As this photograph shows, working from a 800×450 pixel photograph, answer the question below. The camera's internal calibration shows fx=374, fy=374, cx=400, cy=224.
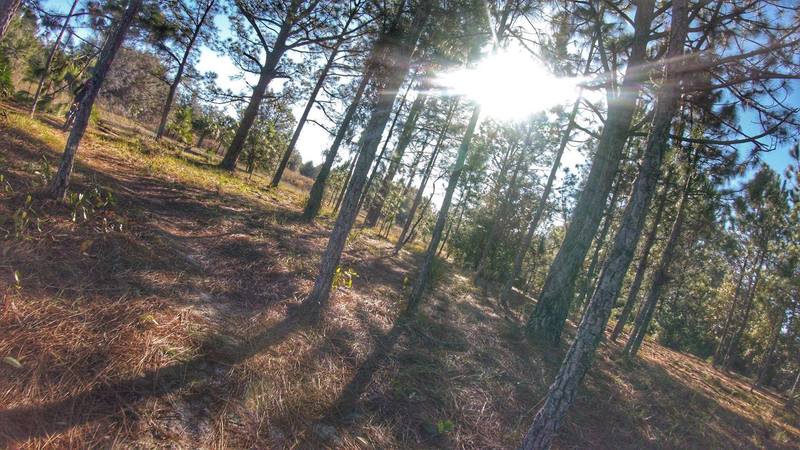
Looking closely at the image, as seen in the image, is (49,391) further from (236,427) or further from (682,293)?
(682,293)

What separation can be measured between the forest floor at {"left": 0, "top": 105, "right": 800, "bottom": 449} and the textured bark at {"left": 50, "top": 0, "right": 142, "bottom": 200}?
0.20 meters

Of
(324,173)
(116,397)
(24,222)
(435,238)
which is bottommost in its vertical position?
(116,397)

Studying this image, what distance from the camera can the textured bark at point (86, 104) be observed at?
4.54 metres

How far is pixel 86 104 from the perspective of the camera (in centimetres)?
463

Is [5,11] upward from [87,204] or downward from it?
upward

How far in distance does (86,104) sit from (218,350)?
3.74 metres

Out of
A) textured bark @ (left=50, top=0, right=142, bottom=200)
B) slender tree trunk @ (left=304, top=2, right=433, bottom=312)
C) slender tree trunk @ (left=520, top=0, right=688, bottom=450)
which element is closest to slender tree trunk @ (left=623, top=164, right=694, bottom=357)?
slender tree trunk @ (left=520, top=0, right=688, bottom=450)

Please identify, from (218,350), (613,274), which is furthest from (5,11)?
(613,274)

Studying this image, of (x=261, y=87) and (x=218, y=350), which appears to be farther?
(x=261, y=87)

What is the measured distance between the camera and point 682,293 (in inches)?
1423

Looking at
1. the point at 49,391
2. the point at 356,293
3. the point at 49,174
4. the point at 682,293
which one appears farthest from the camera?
the point at 682,293

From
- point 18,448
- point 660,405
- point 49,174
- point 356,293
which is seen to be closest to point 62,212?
point 49,174

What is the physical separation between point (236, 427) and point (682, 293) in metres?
44.3

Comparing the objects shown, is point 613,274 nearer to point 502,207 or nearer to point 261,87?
point 261,87
